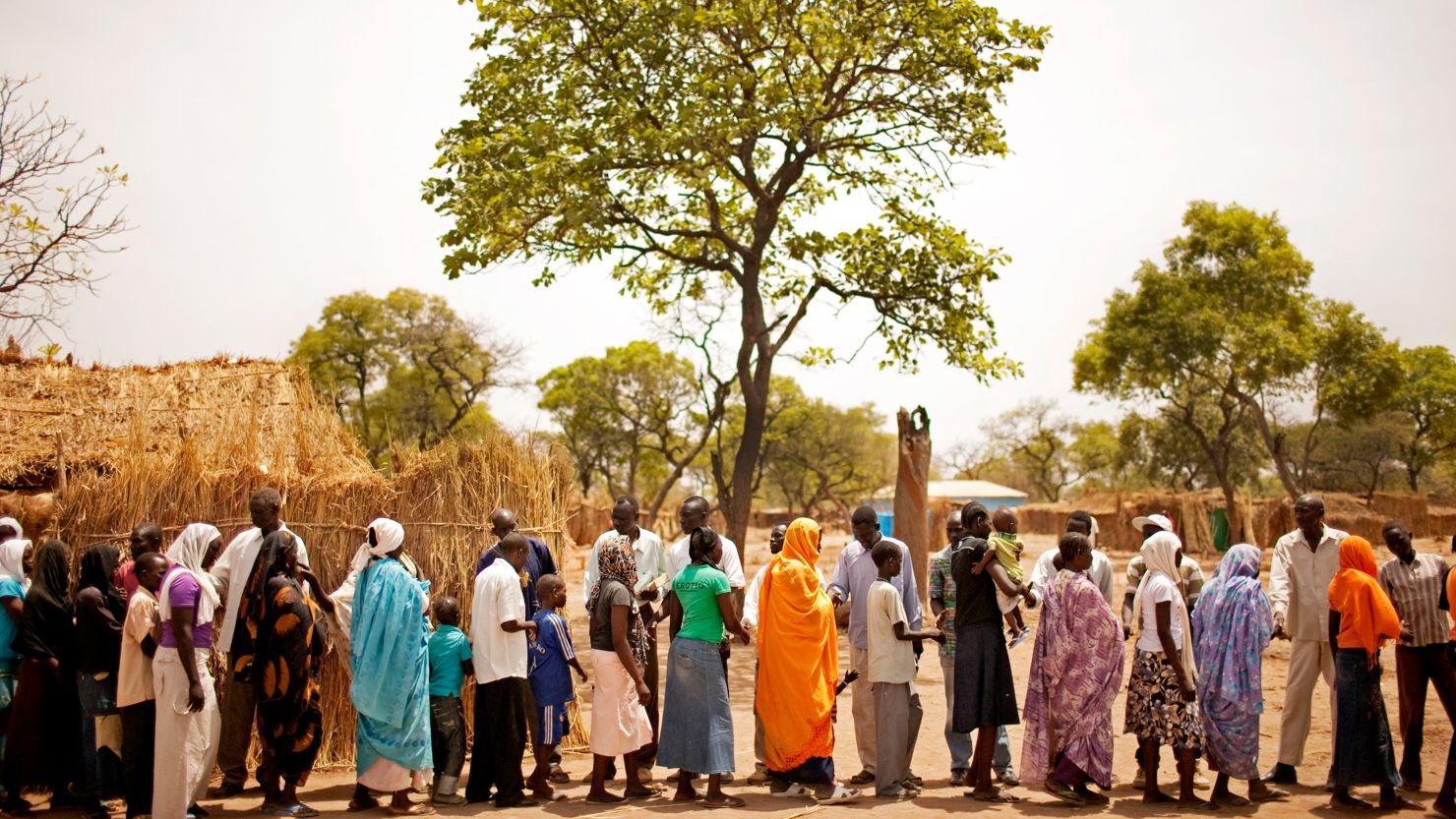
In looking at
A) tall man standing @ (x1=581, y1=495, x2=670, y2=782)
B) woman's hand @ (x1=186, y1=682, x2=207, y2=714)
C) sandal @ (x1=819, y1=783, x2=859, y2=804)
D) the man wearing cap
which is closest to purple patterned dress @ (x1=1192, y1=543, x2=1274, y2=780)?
the man wearing cap

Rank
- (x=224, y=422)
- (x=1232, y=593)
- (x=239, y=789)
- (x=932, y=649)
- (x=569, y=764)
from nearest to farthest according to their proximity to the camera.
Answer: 1. (x=1232, y=593)
2. (x=239, y=789)
3. (x=569, y=764)
4. (x=224, y=422)
5. (x=932, y=649)

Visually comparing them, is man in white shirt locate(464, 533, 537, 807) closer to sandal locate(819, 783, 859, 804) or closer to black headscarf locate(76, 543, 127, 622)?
sandal locate(819, 783, 859, 804)

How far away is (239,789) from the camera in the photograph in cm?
754

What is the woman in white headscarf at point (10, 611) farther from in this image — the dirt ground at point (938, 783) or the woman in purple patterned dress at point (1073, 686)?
the woman in purple patterned dress at point (1073, 686)

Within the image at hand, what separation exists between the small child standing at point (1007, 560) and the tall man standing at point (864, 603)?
0.53m

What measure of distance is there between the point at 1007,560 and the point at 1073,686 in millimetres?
794

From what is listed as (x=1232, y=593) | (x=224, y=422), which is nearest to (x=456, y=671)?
(x=224, y=422)

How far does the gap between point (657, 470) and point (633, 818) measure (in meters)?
38.5

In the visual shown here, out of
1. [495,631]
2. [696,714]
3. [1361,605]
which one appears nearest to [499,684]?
[495,631]

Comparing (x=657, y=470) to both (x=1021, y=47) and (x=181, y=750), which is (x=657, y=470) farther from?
(x=181, y=750)

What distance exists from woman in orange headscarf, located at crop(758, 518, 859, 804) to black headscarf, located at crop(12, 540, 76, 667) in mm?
4200

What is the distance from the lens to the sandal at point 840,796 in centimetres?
697

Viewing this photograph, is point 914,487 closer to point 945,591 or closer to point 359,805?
point 945,591

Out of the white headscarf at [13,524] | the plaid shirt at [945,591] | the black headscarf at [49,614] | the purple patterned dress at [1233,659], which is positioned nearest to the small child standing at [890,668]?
the plaid shirt at [945,591]
